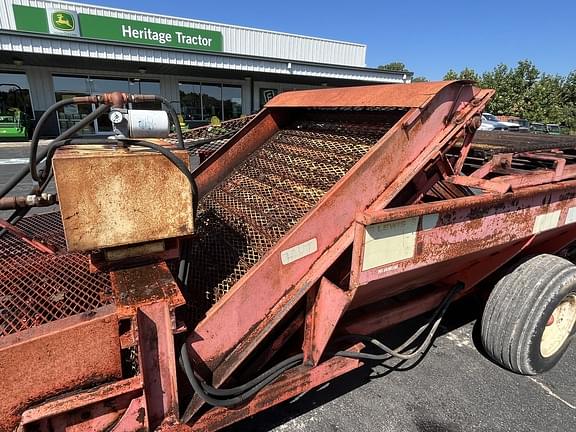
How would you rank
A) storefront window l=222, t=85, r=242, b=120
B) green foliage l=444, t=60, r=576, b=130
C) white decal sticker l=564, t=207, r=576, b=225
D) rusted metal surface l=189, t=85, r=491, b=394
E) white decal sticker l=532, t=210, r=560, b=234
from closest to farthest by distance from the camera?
1. rusted metal surface l=189, t=85, r=491, b=394
2. white decal sticker l=532, t=210, r=560, b=234
3. white decal sticker l=564, t=207, r=576, b=225
4. storefront window l=222, t=85, r=242, b=120
5. green foliage l=444, t=60, r=576, b=130

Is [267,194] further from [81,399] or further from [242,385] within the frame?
[81,399]

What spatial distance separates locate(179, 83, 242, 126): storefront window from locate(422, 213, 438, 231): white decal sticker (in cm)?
1820

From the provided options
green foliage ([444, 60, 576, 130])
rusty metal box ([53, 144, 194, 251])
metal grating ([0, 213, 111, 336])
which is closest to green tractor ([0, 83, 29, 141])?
metal grating ([0, 213, 111, 336])

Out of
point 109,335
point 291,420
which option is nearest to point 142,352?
point 109,335

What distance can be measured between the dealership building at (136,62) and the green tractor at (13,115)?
51 millimetres

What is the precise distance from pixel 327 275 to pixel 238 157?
1341 millimetres

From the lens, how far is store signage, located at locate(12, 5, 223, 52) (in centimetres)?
1510

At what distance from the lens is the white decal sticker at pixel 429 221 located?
185 centimetres

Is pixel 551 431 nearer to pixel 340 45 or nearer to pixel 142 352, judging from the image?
pixel 142 352

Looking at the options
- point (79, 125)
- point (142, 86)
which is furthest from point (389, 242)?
point (142, 86)

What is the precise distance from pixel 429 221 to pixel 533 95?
31.9m

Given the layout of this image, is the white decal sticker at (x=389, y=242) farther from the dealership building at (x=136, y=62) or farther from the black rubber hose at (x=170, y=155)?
the dealership building at (x=136, y=62)

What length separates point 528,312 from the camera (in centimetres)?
243

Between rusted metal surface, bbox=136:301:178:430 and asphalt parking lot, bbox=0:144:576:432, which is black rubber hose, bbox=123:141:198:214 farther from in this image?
asphalt parking lot, bbox=0:144:576:432
